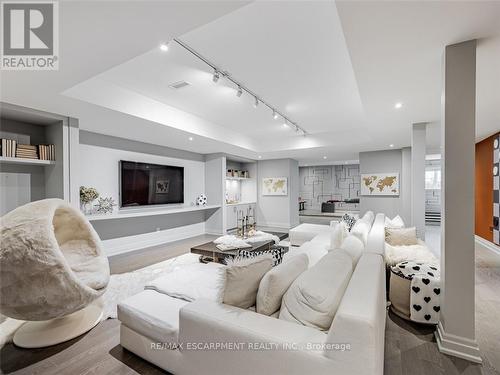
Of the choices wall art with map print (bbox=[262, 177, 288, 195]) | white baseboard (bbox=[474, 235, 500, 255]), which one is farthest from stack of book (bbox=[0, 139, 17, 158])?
white baseboard (bbox=[474, 235, 500, 255])

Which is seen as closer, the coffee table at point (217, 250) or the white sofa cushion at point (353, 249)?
the white sofa cushion at point (353, 249)

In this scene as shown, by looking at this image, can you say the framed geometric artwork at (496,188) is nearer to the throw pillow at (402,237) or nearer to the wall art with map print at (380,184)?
the wall art with map print at (380,184)

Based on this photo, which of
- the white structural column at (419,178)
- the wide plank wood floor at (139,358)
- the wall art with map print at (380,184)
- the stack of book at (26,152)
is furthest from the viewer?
the wall art with map print at (380,184)

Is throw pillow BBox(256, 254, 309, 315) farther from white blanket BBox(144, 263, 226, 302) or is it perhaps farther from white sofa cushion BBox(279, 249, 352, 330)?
white blanket BBox(144, 263, 226, 302)

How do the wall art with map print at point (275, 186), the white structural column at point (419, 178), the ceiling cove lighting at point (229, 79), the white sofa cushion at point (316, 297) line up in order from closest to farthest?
the white sofa cushion at point (316, 297) < the ceiling cove lighting at point (229, 79) < the white structural column at point (419, 178) < the wall art with map print at point (275, 186)

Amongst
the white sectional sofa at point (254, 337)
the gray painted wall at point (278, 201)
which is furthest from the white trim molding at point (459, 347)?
the gray painted wall at point (278, 201)

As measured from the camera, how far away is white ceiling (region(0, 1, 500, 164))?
1.53 m

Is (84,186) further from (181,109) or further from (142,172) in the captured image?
(181,109)

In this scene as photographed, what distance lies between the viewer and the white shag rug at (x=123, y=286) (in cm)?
221

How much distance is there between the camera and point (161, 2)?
1.39 metres

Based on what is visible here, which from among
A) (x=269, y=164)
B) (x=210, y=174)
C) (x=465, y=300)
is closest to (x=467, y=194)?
(x=465, y=300)

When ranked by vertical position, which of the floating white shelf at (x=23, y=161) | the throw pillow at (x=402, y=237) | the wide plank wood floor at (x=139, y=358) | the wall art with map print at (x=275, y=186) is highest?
the floating white shelf at (x=23, y=161)

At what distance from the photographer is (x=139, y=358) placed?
71.2 inches

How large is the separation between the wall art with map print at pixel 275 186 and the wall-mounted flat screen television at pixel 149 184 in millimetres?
3011
